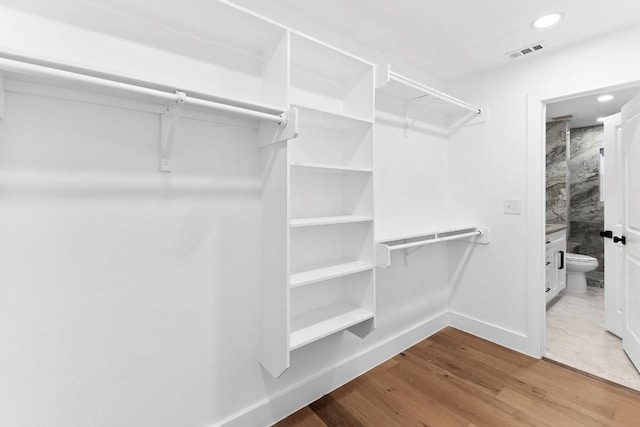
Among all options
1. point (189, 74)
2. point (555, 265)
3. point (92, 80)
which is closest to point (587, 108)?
point (555, 265)

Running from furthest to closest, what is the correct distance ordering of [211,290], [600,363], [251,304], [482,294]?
[482,294], [600,363], [251,304], [211,290]

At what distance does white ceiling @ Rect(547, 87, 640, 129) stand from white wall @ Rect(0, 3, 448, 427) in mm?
3567

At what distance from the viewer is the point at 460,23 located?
1.94 meters

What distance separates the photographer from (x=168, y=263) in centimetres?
142

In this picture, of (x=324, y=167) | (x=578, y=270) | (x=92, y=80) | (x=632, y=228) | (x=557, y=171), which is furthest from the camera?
(x=557, y=171)

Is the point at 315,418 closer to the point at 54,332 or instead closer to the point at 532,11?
the point at 54,332

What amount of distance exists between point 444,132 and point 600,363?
2180 millimetres

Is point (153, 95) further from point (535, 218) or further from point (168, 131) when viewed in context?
point (535, 218)

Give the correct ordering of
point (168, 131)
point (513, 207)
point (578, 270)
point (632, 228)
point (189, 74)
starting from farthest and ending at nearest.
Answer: point (578, 270), point (513, 207), point (632, 228), point (189, 74), point (168, 131)

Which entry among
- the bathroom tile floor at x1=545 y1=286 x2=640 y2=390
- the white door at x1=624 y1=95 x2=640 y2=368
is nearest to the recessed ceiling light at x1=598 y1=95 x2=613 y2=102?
the white door at x1=624 y1=95 x2=640 y2=368

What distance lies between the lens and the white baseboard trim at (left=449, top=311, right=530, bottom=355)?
2514mm

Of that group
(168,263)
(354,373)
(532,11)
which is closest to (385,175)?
(532,11)

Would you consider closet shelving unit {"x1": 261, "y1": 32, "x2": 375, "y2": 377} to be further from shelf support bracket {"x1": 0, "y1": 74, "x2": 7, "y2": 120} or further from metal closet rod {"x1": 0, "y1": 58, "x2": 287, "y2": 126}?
shelf support bracket {"x1": 0, "y1": 74, "x2": 7, "y2": 120}

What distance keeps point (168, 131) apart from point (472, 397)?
2.30 metres
